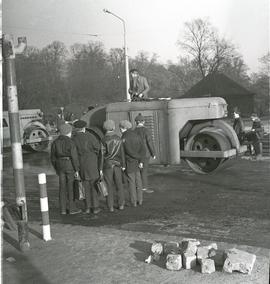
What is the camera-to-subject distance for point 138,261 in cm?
462

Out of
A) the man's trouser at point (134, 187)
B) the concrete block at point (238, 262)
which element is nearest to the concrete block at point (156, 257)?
the concrete block at point (238, 262)

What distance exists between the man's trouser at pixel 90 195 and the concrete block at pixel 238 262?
3.58 meters

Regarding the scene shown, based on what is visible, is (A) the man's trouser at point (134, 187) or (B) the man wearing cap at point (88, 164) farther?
(A) the man's trouser at point (134, 187)

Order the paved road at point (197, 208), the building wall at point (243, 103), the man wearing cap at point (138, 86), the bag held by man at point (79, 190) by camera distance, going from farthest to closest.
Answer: the building wall at point (243, 103) → the man wearing cap at point (138, 86) → the bag held by man at point (79, 190) → the paved road at point (197, 208)

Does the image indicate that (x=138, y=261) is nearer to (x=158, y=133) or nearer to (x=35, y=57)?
(x=158, y=133)

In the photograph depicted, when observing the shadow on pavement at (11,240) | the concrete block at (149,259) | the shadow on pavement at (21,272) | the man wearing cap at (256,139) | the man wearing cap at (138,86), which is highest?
the man wearing cap at (138,86)

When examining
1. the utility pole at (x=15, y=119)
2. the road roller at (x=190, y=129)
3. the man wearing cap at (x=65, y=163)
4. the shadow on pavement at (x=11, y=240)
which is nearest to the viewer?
the utility pole at (x=15, y=119)

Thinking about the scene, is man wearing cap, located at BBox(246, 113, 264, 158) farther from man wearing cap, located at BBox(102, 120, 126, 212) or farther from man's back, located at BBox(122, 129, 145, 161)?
man wearing cap, located at BBox(102, 120, 126, 212)

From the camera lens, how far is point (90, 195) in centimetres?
758

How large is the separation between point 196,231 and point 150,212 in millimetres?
1367

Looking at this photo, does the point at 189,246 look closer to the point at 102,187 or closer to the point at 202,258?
the point at 202,258


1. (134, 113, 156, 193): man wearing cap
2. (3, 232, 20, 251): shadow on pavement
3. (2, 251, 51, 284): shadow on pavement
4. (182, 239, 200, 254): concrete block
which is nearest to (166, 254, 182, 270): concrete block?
(182, 239, 200, 254): concrete block

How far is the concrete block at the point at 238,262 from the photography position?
408 centimetres

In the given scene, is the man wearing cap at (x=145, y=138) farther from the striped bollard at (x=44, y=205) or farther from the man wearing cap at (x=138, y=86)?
the striped bollard at (x=44, y=205)
